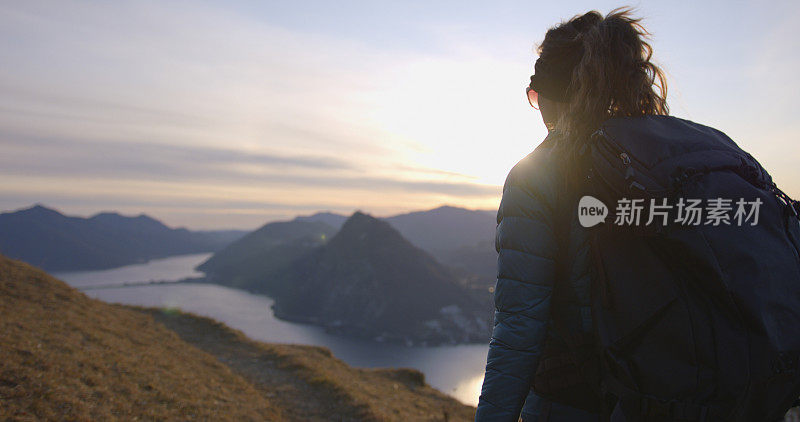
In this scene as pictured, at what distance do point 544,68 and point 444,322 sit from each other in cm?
17334

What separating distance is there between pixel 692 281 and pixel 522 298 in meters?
0.77

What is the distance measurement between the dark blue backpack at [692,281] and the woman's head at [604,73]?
0.29 metres

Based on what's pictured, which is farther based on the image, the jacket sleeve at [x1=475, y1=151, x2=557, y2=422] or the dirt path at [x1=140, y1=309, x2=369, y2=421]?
the dirt path at [x1=140, y1=309, x2=369, y2=421]

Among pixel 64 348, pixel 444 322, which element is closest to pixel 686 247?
pixel 64 348

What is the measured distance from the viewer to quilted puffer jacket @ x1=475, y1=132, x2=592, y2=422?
218 cm

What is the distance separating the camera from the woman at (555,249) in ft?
7.17

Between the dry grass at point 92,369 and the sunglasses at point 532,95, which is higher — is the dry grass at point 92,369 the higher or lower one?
the lower one

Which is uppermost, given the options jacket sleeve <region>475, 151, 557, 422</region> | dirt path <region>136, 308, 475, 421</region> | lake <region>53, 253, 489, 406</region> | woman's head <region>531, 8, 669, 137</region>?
woman's head <region>531, 8, 669, 137</region>

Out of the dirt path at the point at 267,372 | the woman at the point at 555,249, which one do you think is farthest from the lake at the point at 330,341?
the woman at the point at 555,249

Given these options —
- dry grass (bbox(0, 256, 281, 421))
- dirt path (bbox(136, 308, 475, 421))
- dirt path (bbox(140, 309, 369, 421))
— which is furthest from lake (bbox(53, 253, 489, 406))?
dry grass (bbox(0, 256, 281, 421))

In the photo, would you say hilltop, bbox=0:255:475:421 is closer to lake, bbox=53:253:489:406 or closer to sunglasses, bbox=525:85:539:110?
sunglasses, bbox=525:85:539:110

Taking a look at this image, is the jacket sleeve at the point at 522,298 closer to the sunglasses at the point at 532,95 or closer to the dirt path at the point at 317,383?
the sunglasses at the point at 532,95

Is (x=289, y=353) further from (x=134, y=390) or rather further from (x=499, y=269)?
(x=499, y=269)

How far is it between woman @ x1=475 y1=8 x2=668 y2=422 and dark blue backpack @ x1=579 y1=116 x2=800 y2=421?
184mm
